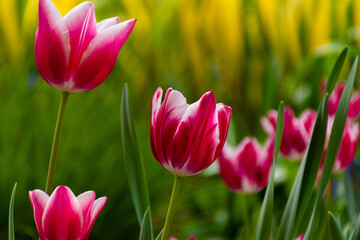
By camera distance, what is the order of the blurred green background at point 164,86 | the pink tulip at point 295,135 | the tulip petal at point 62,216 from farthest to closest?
→ the blurred green background at point 164,86
the pink tulip at point 295,135
the tulip petal at point 62,216

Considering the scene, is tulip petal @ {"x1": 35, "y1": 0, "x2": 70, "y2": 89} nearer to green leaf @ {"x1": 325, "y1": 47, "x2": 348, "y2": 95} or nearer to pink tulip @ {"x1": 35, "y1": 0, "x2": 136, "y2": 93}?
pink tulip @ {"x1": 35, "y1": 0, "x2": 136, "y2": 93}

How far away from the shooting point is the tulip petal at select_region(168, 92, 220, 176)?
1.53ft

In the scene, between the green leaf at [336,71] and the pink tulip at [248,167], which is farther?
the pink tulip at [248,167]

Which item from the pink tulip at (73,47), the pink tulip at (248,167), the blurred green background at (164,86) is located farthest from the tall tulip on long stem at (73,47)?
the blurred green background at (164,86)

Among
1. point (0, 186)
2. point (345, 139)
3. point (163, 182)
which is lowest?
point (163, 182)

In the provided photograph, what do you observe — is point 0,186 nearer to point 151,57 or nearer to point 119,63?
point 119,63

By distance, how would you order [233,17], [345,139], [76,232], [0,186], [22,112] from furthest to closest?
[233,17] < [22,112] < [0,186] < [345,139] < [76,232]

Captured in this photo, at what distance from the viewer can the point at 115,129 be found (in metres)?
1.40

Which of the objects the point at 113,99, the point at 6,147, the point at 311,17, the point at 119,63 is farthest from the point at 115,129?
the point at 311,17

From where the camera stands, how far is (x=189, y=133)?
470 millimetres

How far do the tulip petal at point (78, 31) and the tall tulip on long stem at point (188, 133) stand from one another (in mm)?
81

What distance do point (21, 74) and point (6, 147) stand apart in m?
0.31

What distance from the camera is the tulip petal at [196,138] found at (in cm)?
47

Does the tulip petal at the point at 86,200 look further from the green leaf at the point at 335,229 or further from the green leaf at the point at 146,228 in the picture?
the green leaf at the point at 335,229
